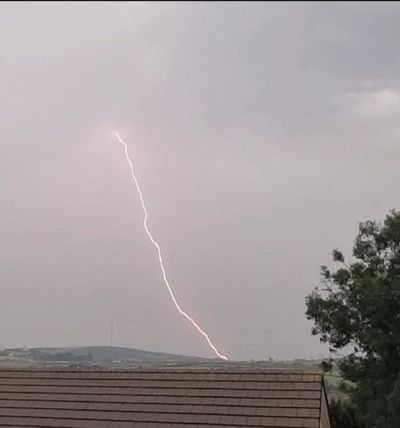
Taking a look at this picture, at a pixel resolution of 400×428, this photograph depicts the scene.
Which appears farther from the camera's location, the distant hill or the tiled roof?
the distant hill

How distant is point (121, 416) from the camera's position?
1241 cm

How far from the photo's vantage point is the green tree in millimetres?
16609

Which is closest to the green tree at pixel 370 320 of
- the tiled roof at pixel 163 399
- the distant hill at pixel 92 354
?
the tiled roof at pixel 163 399

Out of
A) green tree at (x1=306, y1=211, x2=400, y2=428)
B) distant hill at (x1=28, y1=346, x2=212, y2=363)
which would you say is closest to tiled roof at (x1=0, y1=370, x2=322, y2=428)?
green tree at (x1=306, y1=211, x2=400, y2=428)

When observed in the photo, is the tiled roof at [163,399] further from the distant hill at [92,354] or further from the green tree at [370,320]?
the distant hill at [92,354]

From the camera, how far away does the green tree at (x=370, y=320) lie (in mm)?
16609

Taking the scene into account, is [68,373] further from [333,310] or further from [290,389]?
[333,310]

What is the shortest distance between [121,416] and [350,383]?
10504 millimetres

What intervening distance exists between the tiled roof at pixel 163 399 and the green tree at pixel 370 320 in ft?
16.2

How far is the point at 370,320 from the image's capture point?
17.4m

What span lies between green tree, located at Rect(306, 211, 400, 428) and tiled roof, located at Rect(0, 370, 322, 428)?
492 centimetres

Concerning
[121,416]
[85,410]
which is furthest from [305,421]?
[85,410]

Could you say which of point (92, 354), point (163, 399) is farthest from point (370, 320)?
point (92, 354)

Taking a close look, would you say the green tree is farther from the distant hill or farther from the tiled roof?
the distant hill
